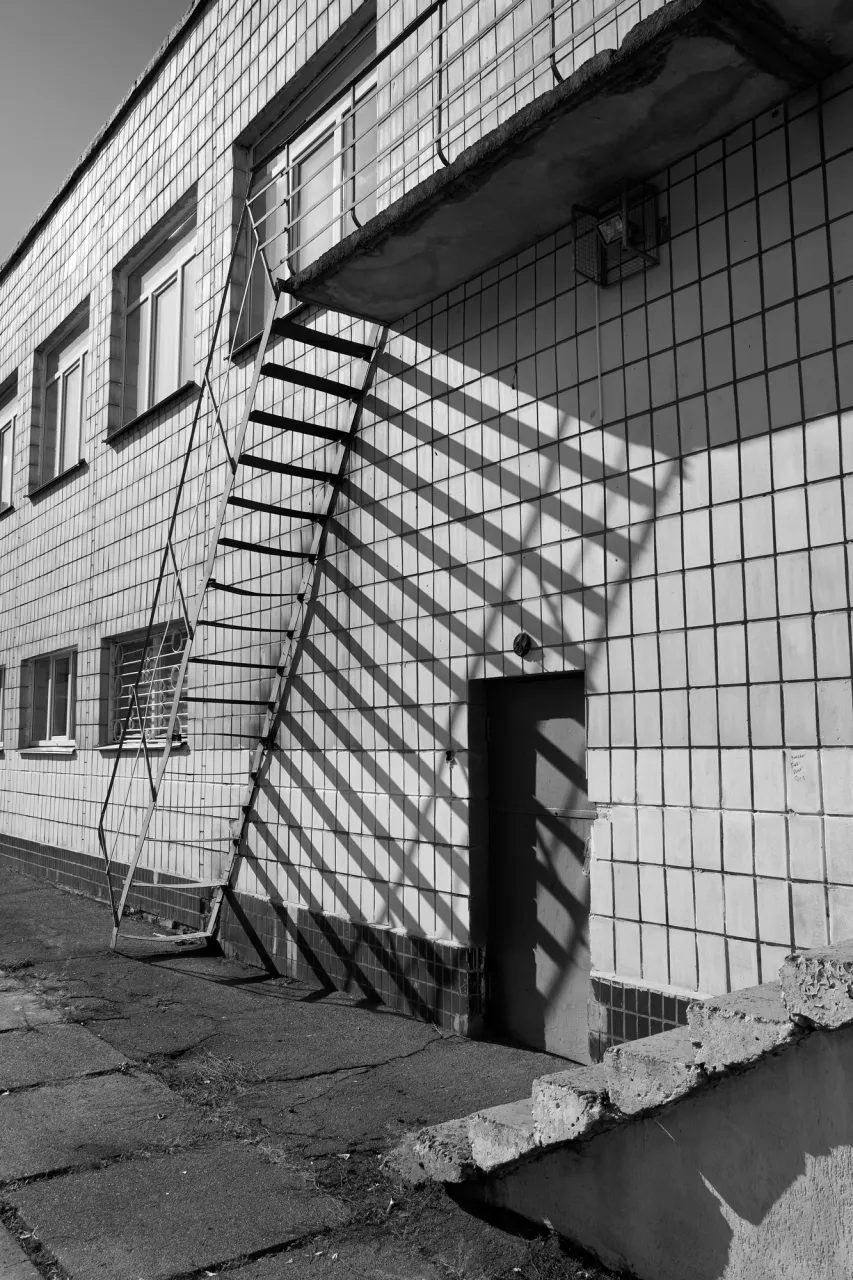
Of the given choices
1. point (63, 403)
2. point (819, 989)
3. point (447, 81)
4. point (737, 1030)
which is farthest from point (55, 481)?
point (819, 989)

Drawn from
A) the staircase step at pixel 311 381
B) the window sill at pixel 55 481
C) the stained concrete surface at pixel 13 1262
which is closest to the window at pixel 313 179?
the staircase step at pixel 311 381

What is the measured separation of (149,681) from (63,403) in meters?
5.20

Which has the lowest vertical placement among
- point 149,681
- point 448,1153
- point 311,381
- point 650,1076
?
point 448,1153

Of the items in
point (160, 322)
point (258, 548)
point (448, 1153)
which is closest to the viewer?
point (448, 1153)

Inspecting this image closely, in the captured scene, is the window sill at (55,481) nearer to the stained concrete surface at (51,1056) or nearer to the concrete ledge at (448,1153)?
→ the stained concrete surface at (51,1056)

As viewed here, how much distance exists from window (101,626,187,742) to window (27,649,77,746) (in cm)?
126

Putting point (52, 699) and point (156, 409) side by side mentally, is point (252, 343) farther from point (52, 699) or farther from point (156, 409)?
point (52, 699)

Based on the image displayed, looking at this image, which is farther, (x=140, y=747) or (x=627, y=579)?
(x=140, y=747)

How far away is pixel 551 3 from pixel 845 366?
3058 millimetres

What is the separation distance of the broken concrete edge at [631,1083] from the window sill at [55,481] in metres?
10.3

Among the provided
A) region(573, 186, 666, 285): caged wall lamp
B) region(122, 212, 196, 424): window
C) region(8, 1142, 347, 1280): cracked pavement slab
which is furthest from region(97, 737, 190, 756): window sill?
region(573, 186, 666, 285): caged wall lamp

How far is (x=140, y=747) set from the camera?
10211mm

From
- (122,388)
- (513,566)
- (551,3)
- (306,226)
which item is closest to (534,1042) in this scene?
(513,566)

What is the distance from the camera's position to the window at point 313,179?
24.9ft
